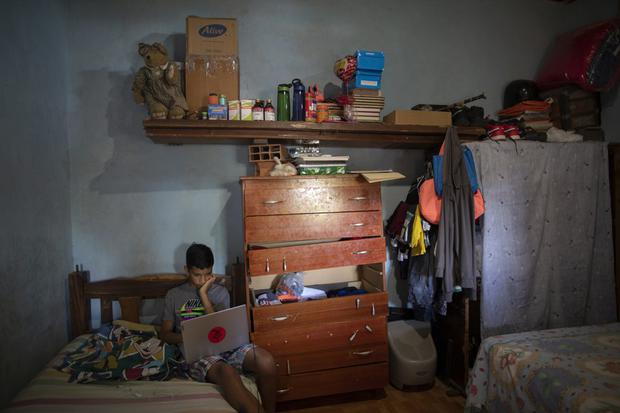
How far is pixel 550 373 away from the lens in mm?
1631

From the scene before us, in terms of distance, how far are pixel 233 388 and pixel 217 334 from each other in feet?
0.98

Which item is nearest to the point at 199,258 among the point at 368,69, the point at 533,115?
the point at 368,69

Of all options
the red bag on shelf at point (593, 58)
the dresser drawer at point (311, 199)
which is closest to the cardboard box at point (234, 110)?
the dresser drawer at point (311, 199)

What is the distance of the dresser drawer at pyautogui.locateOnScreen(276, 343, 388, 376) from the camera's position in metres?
2.27

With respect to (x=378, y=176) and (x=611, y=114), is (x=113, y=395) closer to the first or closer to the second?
(x=378, y=176)

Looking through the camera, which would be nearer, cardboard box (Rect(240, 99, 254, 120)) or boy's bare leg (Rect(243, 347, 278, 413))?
boy's bare leg (Rect(243, 347, 278, 413))

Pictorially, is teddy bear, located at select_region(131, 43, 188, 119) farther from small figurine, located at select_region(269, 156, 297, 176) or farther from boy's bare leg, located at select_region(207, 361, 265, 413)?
boy's bare leg, located at select_region(207, 361, 265, 413)

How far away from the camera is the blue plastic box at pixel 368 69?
2.38m

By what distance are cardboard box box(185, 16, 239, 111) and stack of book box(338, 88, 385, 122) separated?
0.82m

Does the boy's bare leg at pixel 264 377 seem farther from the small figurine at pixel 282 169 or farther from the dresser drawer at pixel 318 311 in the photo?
the small figurine at pixel 282 169

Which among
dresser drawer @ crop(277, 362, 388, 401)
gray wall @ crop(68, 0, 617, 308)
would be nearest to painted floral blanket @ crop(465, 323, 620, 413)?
dresser drawer @ crop(277, 362, 388, 401)

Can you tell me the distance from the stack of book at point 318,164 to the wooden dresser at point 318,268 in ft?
0.18

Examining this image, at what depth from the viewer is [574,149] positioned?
2582mm

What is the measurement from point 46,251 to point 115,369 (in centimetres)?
88
